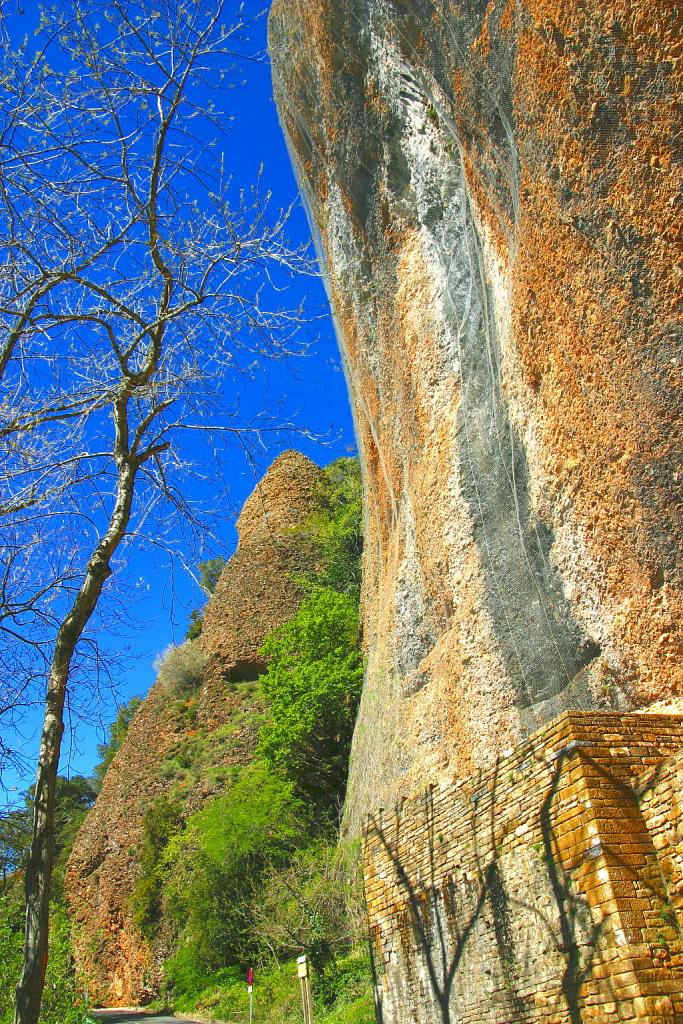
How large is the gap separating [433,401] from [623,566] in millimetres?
4149

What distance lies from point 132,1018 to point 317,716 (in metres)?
7.12

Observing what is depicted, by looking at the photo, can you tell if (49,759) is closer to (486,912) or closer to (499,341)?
(486,912)

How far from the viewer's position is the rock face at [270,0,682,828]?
561 centimetres

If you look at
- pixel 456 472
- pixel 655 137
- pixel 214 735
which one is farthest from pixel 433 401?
pixel 214 735

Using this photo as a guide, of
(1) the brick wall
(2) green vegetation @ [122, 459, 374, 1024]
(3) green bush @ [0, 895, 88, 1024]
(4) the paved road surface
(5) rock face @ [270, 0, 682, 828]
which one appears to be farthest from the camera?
(4) the paved road surface

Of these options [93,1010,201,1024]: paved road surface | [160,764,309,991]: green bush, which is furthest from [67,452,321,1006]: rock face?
[160,764,309,991]: green bush

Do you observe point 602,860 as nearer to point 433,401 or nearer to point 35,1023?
point 35,1023

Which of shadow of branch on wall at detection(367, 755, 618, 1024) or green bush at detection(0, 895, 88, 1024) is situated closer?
shadow of branch on wall at detection(367, 755, 618, 1024)

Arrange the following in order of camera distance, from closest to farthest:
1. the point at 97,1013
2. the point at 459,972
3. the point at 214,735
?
the point at 459,972 < the point at 97,1013 < the point at 214,735

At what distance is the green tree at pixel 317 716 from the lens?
18766 millimetres

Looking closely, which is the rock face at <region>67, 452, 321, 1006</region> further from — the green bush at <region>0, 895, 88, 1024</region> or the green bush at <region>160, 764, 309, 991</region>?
the green bush at <region>0, 895, 88, 1024</region>

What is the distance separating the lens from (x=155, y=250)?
5.36 metres

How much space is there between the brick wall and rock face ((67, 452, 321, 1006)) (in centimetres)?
1605

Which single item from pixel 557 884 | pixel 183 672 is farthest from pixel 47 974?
pixel 183 672
